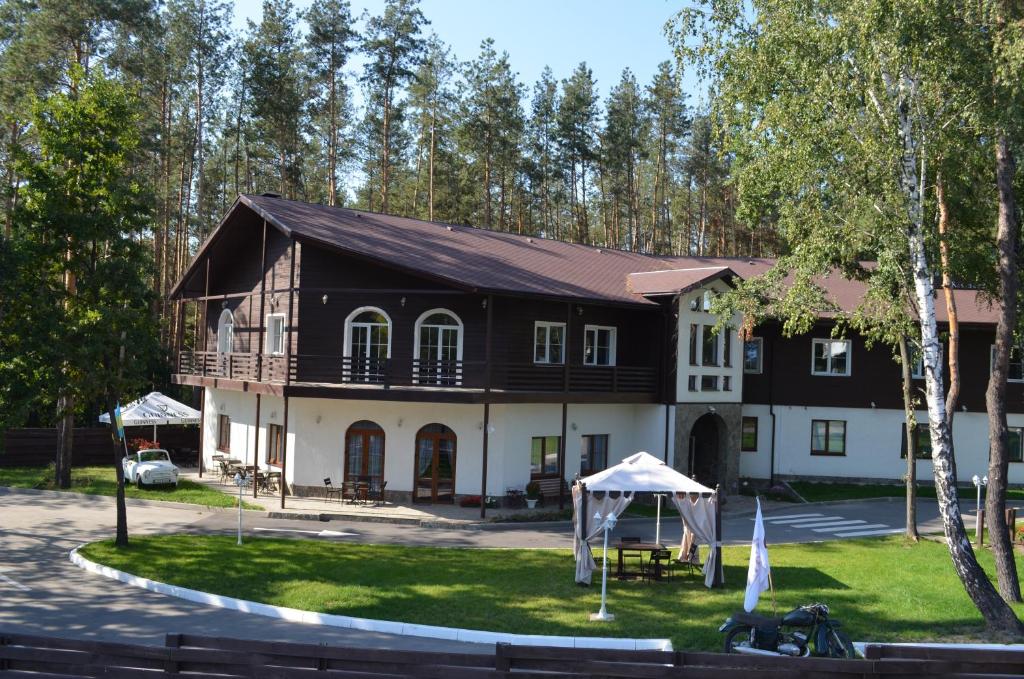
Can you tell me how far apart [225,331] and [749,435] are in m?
19.1

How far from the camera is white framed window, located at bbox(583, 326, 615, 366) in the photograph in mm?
26000

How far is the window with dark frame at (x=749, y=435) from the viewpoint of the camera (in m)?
30.0

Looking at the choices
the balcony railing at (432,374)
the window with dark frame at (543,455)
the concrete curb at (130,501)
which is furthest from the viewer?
the window with dark frame at (543,455)

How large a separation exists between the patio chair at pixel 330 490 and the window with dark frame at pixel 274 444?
2.71 metres

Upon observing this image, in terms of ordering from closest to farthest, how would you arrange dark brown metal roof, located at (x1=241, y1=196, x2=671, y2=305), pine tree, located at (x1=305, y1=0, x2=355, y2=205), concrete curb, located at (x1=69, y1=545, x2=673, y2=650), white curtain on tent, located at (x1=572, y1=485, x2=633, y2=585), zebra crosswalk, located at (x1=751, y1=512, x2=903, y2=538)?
concrete curb, located at (x1=69, y1=545, x2=673, y2=650) → white curtain on tent, located at (x1=572, y1=485, x2=633, y2=585) → zebra crosswalk, located at (x1=751, y1=512, x2=903, y2=538) → dark brown metal roof, located at (x1=241, y1=196, x2=671, y2=305) → pine tree, located at (x1=305, y1=0, x2=355, y2=205)

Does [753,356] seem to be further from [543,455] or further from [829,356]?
[543,455]

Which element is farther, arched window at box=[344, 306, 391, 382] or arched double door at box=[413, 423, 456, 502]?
arched window at box=[344, 306, 391, 382]

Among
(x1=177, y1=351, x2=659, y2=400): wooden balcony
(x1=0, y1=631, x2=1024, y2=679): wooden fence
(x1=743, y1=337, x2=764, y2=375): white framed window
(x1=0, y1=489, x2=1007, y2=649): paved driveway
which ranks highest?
(x1=743, y1=337, x2=764, y2=375): white framed window

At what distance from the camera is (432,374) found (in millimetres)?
22938

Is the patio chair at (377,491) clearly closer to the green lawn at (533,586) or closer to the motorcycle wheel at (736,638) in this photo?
the green lawn at (533,586)

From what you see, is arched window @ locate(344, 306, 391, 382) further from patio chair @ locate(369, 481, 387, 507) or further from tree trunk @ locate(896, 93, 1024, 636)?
tree trunk @ locate(896, 93, 1024, 636)

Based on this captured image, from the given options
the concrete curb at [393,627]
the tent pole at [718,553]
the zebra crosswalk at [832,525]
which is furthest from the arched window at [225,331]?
the tent pole at [718,553]

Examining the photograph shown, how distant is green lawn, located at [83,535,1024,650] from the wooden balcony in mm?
5700

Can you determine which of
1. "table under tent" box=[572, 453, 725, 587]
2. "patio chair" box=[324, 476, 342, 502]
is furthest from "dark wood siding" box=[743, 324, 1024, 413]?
"table under tent" box=[572, 453, 725, 587]
